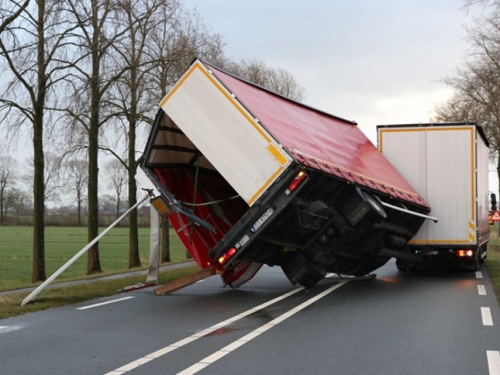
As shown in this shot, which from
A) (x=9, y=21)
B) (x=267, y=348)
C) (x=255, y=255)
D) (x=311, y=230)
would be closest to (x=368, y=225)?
(x=311, y=230)

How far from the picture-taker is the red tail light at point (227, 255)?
9.96 m

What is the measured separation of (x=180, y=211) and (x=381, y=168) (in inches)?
195

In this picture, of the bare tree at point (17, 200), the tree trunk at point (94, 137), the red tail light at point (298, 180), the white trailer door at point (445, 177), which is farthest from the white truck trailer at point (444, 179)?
the bare tree at point (17, 200)

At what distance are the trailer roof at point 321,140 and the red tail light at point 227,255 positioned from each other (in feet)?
5.86

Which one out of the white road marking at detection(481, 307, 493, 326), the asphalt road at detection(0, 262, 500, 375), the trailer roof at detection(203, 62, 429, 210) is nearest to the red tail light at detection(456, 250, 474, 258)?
the trailer roof at detection(203, 62, 429, 210)

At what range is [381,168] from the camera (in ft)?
44.2

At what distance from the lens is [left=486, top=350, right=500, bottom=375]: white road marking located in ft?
19.7

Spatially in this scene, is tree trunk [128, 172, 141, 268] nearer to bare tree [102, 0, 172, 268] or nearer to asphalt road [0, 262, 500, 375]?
bare tree [102, 0, 172, 268]

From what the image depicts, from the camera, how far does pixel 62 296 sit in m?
11.5

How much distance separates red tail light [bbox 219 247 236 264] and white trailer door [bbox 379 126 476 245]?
6.19 m

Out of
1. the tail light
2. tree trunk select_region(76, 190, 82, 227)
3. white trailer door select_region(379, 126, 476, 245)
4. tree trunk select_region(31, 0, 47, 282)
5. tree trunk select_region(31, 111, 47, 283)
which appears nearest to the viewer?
white trailer door select_region(379, 126, 476, 245)

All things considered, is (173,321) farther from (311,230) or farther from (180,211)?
(311,230)

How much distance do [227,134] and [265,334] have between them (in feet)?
10.8

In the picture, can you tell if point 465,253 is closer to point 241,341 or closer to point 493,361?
point 493,361
